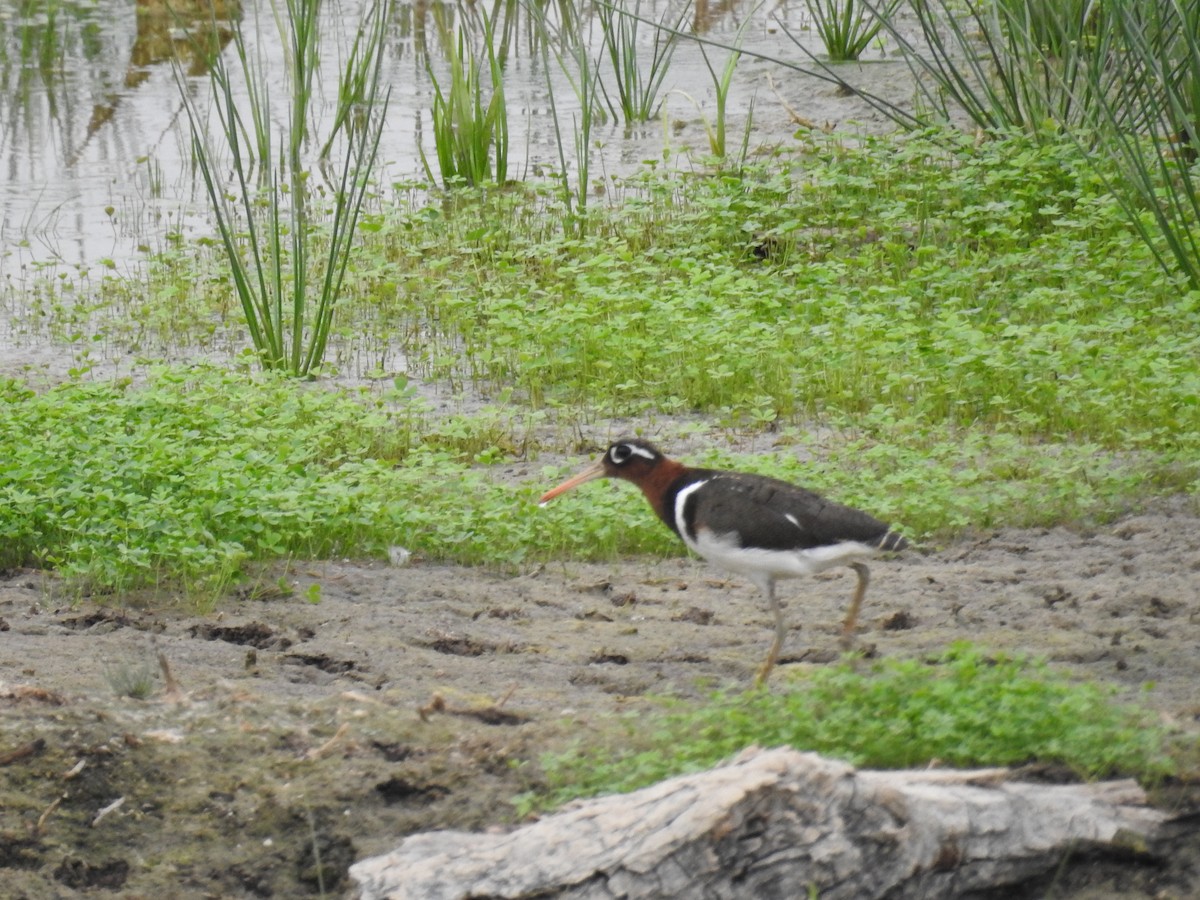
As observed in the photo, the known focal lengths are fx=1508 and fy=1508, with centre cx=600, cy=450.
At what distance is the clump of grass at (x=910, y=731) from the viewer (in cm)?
315

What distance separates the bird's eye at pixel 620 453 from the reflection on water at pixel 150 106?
221 inches

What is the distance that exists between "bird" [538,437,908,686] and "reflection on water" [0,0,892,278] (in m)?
6.15

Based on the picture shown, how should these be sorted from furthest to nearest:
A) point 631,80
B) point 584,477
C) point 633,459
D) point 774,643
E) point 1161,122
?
point 631,80, point 1161,122, point 584,477, point 633,459, point 774,643

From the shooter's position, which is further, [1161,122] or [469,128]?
[469,128]

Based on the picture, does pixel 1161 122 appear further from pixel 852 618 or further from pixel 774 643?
pixel 774 643

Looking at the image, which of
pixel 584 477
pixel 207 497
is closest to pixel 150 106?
pixel 207 497

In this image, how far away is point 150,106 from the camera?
13.9m

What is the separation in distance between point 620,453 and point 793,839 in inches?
90.9

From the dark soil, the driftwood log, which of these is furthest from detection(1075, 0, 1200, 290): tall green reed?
the driftwood log

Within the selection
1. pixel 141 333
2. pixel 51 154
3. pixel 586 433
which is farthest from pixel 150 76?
pixel 586 433

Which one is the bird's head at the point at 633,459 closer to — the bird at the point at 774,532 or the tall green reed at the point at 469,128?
the bird at the point at 774,532

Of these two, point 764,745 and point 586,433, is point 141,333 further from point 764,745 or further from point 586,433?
point 764,745

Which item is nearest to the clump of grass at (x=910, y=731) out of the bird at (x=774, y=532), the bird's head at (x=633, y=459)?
the bird at (x=774, y=532)

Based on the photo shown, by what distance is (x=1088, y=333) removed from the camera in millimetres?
7688
